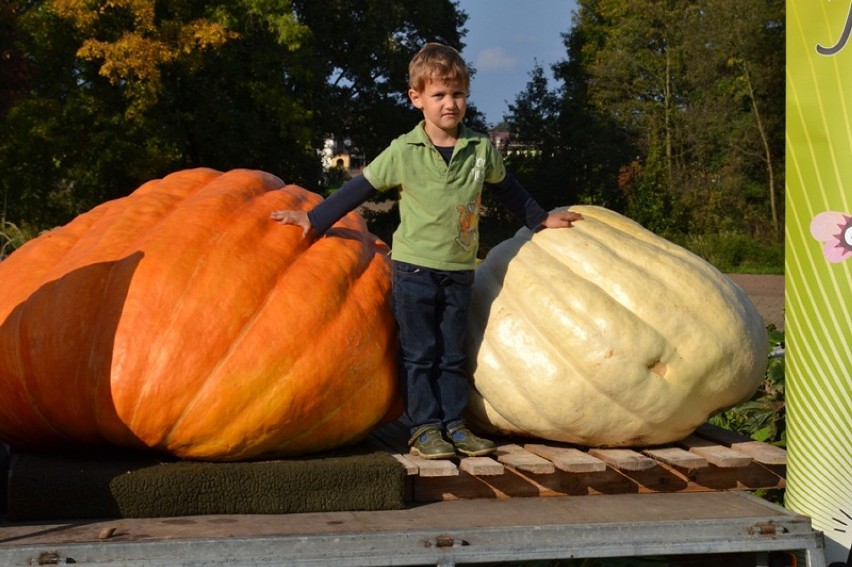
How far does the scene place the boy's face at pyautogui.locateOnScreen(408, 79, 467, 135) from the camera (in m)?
3.62

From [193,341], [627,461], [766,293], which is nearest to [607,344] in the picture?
[627,461]

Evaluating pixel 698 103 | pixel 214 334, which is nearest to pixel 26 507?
pixel 214 334

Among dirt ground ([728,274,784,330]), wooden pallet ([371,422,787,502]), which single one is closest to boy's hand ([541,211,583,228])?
wooden pallet ([371,422,787,502])

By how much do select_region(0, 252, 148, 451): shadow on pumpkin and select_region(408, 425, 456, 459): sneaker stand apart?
35.8 inches

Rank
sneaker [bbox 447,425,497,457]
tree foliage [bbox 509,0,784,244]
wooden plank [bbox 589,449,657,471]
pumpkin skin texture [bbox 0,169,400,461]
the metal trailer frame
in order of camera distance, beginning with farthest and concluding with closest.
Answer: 1. tree foliage [bbox 509,0,784,244]
2. sneaker [bbox 447,425,497,457]
3. wooden plank [bbox 589,449,657,471]
4. pumpkin skin texture [bbox 0,169,400,461]
5. the metal trailer frame

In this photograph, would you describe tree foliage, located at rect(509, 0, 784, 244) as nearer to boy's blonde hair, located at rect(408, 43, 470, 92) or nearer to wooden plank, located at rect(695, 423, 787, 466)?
wooden plank, located at rect(695, 423, 787, 466)

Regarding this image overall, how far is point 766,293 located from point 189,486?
1417 centimetres

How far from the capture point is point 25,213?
73.1ft

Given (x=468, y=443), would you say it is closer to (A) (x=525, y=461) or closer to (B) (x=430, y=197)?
(A) (x=525, y=461)

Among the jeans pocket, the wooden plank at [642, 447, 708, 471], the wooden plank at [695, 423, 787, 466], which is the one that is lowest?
the wooden plank at [695, 423, 787, 466]

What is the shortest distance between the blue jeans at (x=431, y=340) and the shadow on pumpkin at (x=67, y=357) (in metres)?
0.92

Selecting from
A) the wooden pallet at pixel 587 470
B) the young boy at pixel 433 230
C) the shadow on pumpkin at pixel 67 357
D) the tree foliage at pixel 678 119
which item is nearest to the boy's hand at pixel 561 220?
the young boy at pixel 433 230

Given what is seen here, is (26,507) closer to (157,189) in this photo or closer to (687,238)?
(157,189)

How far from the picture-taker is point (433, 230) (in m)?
3.63
